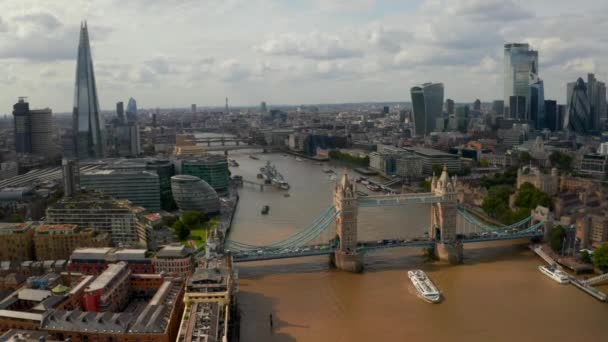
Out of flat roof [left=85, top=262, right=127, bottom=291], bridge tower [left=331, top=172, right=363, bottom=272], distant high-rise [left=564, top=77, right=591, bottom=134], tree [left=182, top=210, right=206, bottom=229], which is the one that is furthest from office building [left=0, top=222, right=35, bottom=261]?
distant high-rise [left=564, top=77, right=591, bottom=134]

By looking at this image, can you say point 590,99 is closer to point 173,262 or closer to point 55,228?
point 173,262

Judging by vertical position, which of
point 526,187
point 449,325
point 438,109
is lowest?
point 449,325

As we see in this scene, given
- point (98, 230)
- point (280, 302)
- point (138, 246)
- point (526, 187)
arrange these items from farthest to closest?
point (526, 187) → point (98, 230) → point (138, 246) → point (280, 302)

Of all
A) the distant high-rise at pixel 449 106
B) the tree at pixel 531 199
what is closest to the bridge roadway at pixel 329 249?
the tree at pixel 531 199

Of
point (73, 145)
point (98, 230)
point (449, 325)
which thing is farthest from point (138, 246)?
point (73, 145)

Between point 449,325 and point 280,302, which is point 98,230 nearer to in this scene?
point 280,302

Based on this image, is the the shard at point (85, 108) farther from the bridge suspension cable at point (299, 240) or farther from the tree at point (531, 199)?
the tree at point (531, 199)

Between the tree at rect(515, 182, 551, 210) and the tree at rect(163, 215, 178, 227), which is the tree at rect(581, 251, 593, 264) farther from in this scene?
the tree at rect(163, 215, 178, 227)
